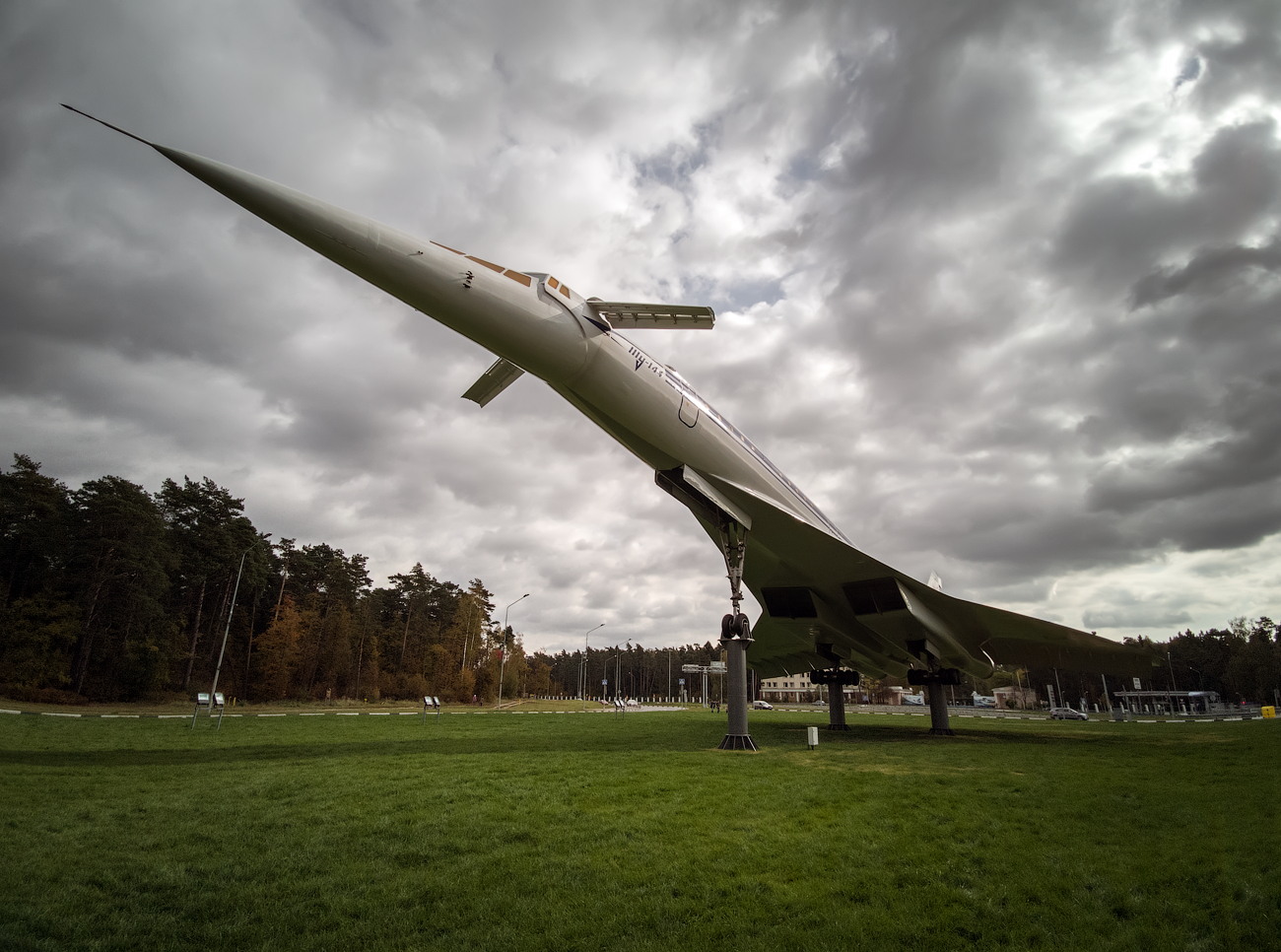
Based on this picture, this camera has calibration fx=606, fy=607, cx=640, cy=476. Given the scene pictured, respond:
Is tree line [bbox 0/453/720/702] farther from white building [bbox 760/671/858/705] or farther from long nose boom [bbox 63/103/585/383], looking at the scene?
white building [bbox 760/671/858/705]

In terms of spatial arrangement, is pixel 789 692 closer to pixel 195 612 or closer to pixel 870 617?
pixel 195 612

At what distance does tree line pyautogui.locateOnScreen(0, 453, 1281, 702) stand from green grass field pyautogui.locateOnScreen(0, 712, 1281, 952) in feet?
51.7

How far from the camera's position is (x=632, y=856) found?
195 inches

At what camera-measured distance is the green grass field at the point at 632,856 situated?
372 cm

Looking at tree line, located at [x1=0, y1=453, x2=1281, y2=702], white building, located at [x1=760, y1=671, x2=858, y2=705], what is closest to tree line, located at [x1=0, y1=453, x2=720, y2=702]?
tree line, located at [x1=0, y1=453, x2=1281, y2=702]

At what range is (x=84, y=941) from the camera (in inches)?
137

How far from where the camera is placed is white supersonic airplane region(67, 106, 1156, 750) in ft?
26.6

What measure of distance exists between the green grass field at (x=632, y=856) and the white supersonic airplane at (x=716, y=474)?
17.8 feet

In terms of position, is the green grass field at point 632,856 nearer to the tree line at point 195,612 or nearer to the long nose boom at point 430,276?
the long nose boom at point 430,276

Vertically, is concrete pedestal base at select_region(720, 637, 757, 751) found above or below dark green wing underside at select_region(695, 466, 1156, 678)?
below

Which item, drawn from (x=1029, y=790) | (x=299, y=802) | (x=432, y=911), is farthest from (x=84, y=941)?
(x=1029, y=790)

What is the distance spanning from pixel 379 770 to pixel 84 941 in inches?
204

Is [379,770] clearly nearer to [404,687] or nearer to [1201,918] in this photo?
[1201,918]

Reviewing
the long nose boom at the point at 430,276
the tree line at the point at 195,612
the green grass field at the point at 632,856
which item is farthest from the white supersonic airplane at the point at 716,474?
the tree line at the point at 195,612
